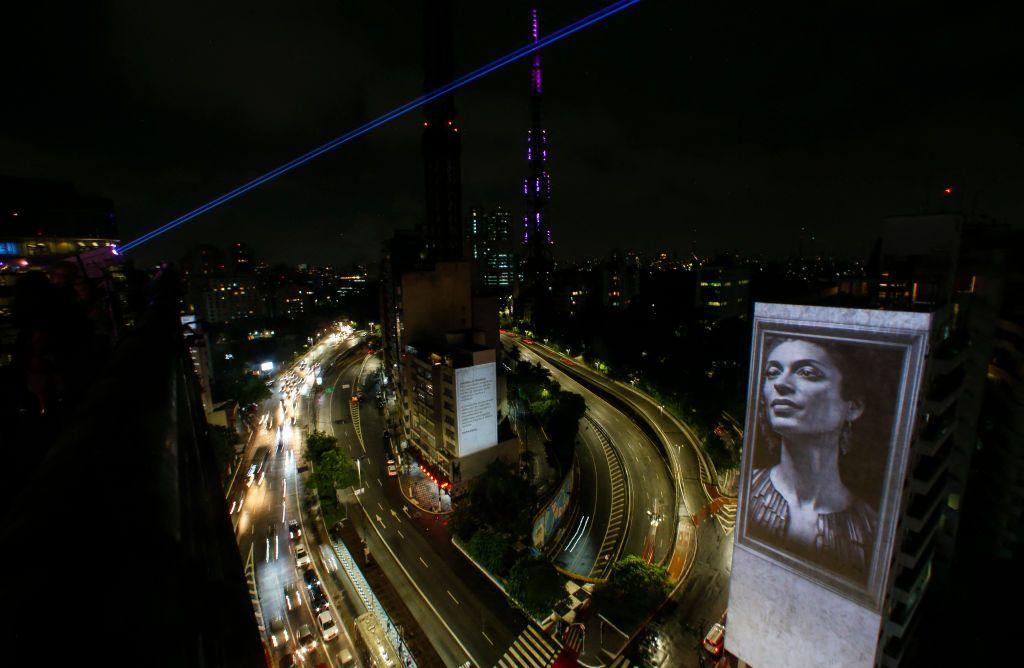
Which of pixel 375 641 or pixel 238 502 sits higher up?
pixel 238 502

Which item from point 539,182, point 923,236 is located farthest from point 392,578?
point 539,182

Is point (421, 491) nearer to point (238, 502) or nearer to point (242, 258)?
point (238, 502)

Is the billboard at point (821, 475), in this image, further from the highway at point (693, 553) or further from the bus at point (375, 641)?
the bus at point (375, 641)

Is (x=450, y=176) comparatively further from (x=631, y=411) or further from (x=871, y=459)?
(x=871, y=459)

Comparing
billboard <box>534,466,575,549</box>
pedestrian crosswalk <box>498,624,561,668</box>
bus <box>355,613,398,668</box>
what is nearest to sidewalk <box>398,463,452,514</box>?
billboard <box>534,466,575,549</box>

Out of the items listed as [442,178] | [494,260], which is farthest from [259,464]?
[494,260]
